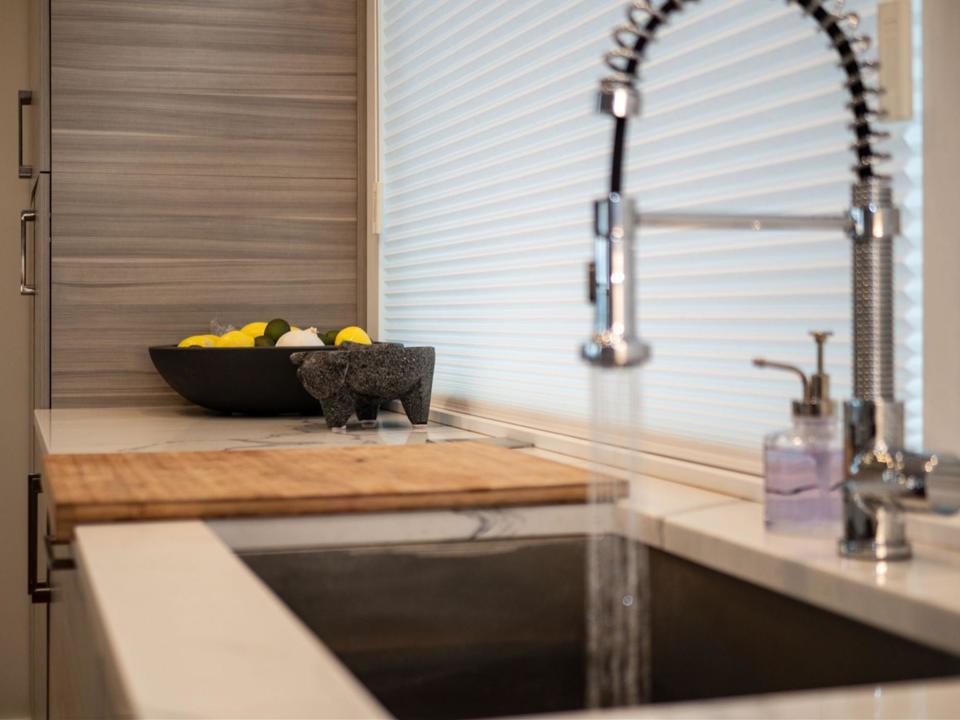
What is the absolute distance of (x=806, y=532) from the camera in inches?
39.3

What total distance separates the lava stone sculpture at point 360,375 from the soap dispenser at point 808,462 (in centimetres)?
95

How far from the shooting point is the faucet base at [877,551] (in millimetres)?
910

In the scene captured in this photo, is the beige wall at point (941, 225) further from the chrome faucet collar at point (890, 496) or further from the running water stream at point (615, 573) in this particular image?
the running water stream at point (615, 573)

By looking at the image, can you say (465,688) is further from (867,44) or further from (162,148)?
(162,148)

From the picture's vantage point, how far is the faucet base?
2.98 ft

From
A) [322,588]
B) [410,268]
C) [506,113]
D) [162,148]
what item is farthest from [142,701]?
[162,148]

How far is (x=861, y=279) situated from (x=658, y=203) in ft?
1.73

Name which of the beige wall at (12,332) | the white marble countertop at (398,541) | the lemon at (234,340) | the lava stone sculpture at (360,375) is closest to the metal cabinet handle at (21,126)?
the beige wall at (12,332)

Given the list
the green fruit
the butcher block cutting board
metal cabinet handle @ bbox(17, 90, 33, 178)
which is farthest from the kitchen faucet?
metal cabinet handle @ bbox(17, 90, 33, 178)

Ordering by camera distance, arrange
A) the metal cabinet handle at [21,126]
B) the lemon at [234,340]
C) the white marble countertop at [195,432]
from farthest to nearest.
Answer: the metal cabinet handle at [21,126] → the lemon at [234,340] → the white marble countertop at [195,432]

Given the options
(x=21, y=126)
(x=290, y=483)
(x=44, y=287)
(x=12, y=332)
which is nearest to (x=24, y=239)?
(x=21, y=126)

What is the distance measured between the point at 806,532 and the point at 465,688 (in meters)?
0.33

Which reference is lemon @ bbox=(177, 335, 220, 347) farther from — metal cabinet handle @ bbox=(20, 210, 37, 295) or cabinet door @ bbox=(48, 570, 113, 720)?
cabinet door @ bbox=(48, 570, 113, 720)

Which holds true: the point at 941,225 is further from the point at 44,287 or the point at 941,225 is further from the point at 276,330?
the point at 44,287
